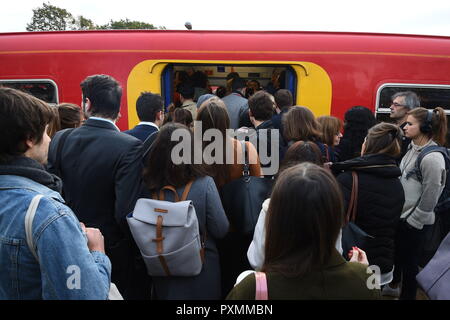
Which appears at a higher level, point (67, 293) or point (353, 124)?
point (353, 124)

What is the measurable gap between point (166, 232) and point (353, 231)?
45.3 inches

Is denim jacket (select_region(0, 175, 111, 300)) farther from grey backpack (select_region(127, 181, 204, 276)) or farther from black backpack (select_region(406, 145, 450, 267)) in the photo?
black backpack (select_region(406, 145, 450, 267))

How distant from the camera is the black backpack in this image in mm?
2582

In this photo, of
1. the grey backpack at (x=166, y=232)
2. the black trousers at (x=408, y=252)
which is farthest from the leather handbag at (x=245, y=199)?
the black trousers at (x=408, y=252)

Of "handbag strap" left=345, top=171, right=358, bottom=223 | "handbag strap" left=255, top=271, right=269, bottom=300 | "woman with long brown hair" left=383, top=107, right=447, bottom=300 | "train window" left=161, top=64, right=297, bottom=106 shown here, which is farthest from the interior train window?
"handbag strap" left=255, top=271, right=269, bottom=300

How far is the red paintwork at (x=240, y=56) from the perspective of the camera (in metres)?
3.84

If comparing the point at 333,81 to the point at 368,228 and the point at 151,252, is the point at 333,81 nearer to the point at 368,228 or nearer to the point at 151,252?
the point at 368,228

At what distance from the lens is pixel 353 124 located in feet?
9.86

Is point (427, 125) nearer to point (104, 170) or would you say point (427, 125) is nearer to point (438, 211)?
point (438, 211)

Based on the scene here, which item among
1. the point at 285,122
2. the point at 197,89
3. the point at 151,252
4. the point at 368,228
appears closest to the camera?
the point at 151,252

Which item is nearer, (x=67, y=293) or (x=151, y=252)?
(x=67, y=293)

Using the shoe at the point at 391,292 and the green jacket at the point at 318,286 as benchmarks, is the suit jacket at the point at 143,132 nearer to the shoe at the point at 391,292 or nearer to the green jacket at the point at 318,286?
the green jacket at the point at 318,286
